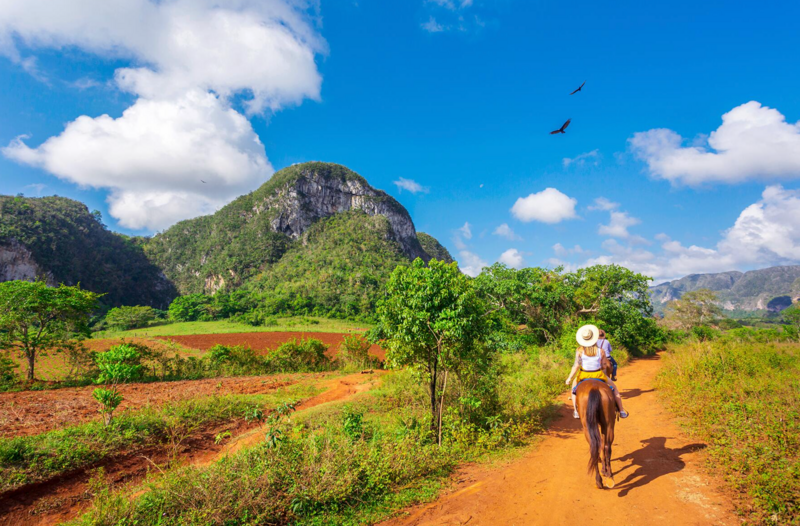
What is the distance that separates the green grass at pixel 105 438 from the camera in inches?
232

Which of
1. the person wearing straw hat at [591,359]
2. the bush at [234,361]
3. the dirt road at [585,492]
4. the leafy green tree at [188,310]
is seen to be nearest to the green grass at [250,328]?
the leafy green tree at [188,310]

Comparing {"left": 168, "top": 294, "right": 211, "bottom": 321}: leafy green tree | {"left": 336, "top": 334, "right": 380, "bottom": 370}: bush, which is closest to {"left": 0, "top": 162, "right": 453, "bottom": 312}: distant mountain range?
{"left": 168, "top": 294, "right": 211, "bottom": 321}: leafy green tree

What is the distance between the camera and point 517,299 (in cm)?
2095

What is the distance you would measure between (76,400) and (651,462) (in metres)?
15.9

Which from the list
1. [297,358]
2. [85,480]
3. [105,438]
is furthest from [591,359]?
[297,358]

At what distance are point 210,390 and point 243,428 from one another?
5.07m

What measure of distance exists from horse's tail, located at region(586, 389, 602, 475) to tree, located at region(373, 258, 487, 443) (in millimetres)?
2336

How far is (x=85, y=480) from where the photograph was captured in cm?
622

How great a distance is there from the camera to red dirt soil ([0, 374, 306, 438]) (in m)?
8.38

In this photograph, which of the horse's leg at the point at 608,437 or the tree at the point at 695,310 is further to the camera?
the tree at the point at 695,310

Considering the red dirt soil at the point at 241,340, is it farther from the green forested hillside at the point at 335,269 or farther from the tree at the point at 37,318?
the green forested hillside at the point at 335,269

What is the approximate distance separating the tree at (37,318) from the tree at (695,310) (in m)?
48.6

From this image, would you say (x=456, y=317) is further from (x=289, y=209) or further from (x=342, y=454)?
(x=289, y=209)

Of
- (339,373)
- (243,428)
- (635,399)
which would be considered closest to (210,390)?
(243,428)
